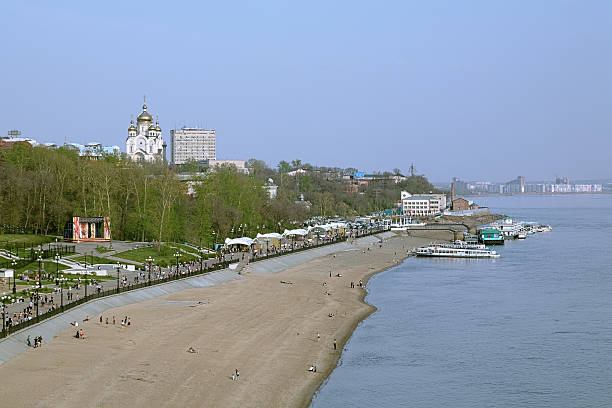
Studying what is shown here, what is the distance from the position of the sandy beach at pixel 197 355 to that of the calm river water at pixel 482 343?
2.04 meters

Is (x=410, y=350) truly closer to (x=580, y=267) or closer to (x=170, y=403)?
(x=170, y=403)

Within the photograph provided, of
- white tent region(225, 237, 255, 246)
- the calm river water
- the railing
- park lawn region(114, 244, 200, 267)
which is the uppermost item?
white tent region(225, 237, 255, 246)

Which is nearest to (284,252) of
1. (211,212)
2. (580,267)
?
(211,212)

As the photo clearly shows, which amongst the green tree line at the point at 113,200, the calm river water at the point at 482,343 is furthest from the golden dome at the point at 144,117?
the calm river water at the point at 482,343

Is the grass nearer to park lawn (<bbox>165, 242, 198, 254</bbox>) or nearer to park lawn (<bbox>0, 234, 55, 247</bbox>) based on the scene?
park lawn (<bbox>0, 234, 55, 247</bbox>)

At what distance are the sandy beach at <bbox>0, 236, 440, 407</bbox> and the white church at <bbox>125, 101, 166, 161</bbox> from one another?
3303 inches

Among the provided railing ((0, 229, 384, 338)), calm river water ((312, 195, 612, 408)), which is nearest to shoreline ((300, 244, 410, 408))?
calm river water ((312, 195, 612, 408))

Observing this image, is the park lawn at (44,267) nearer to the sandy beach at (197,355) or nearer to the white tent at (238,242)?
the sandy beach at (197,355)

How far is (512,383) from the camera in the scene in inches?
1435

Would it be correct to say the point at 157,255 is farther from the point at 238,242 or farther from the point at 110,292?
the point at 110,292

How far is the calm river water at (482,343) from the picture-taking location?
1368 inches

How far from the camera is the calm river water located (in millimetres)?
34750

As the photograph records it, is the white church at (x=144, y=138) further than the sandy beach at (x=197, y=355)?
Yes

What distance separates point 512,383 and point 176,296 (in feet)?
84.9
